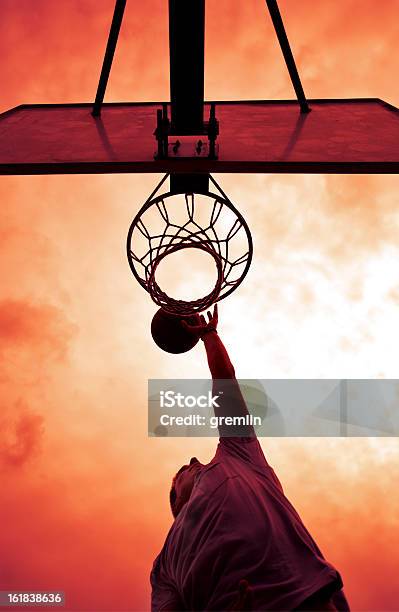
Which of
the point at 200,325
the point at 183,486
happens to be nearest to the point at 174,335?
the point at 200,325

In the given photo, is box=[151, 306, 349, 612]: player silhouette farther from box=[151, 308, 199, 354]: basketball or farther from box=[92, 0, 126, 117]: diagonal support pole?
box=[92, 0, 126, 117]: diagonal support pole

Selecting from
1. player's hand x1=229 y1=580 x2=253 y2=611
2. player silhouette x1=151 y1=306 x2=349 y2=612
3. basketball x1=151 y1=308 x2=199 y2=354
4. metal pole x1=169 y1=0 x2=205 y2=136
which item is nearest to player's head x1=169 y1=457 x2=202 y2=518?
player silhouette x1=151 y1=306 x2=349 y2=612

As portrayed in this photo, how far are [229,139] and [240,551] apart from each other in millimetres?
2502

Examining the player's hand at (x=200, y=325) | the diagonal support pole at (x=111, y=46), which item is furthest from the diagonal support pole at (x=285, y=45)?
the player's hand at (x=200, y=325)

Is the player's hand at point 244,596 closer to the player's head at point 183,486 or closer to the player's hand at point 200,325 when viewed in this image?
the player's head at point 183,486

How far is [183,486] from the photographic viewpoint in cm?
443

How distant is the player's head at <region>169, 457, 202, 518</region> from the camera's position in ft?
14.4

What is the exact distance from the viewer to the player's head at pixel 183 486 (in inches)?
173

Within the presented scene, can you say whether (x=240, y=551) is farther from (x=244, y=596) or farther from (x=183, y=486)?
(x=183, y=486)

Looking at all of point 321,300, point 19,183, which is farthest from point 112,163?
point 321,300

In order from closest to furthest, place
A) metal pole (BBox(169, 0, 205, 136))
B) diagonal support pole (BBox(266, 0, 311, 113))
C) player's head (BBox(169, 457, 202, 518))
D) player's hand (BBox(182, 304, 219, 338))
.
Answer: metal pole (BBox(169, 0, 205, 136)) → diagonal support pole (BBox(266, 0, 311, 113)) → player's head (BBox(169, 457, 202, 518)) → player's hand (BBox(182, 304, 219, 338))

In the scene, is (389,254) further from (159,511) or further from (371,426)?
(159,511)

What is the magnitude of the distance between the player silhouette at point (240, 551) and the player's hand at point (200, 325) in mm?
850

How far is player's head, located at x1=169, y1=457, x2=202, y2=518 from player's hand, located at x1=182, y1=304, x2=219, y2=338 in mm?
939
